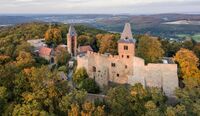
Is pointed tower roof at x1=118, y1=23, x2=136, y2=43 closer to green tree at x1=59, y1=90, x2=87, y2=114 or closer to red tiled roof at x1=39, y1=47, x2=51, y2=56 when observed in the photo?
green tree at x1=59, y1=90, x2=87, y2=114

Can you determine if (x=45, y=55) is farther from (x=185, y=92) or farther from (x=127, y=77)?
(x=185, y=92)

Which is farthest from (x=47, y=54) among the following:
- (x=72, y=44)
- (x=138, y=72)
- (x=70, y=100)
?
(x=70, y=100)

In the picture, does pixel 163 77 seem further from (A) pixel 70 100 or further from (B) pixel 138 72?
(A) pixel 70 100

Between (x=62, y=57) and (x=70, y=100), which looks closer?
(x=70, y=100)

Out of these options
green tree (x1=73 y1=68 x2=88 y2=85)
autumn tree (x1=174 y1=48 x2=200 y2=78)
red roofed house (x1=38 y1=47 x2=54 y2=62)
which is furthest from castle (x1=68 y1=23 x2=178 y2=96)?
red roofed house (x1=38 y1=47 x2=54 y2=62)

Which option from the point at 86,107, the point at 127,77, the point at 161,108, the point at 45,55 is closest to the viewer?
the point at 86,107

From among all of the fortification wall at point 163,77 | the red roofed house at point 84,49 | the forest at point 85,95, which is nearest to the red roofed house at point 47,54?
the red roofed house at point 84,49

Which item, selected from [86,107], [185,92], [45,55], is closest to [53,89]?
[86,107]
